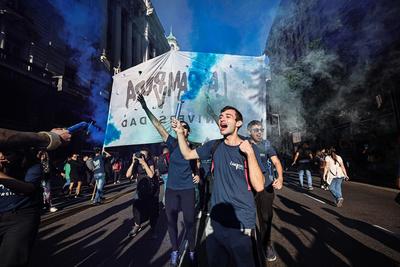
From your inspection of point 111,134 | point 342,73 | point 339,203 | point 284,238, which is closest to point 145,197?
point 111,134

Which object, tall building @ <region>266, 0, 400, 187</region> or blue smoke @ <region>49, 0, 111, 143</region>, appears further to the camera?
blue smoke @ <region>49, 0, 111, 143</region>

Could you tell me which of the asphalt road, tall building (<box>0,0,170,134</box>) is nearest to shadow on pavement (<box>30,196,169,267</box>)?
the asphalt road

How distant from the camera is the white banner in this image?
12.9ft

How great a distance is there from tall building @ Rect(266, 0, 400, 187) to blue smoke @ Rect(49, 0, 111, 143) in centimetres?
1100

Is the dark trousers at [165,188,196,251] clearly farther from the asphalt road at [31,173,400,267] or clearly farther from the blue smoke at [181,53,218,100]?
the blue smoke at [181,53,218,100]

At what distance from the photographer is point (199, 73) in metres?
4.04

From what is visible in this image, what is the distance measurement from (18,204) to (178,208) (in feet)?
6.04

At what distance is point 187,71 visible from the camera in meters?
4.04

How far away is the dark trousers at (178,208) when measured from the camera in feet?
11.3

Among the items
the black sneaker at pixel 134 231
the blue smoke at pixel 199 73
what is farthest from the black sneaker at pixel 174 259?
the blue smoke at pixel 199 73

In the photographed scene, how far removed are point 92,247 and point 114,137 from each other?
71.4 inches

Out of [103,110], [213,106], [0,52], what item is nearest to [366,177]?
[213,106]

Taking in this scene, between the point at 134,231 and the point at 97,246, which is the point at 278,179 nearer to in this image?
the point at 134,231

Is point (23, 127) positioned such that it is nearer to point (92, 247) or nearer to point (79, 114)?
point (79, 114)
